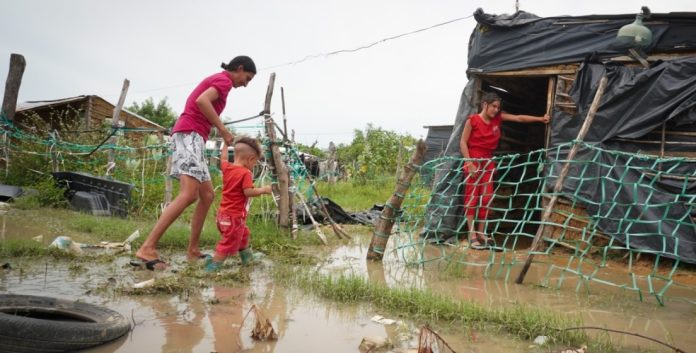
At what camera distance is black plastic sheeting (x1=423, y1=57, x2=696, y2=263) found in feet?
17.7

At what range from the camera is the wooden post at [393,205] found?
5137 mm

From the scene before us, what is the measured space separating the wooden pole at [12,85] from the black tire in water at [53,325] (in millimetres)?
7882

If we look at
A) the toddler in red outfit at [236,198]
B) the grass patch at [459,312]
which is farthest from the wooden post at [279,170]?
the grass patch at [459,312]

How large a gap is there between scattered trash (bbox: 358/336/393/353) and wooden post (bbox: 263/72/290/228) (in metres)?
3.76

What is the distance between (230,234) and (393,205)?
1.62 m

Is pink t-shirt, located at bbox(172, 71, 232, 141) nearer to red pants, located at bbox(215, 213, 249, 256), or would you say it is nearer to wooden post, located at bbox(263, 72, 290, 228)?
red pants, located at bbox(215, 213, 249, 256)

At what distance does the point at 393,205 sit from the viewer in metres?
5.23

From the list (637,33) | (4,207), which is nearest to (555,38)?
(637,33)

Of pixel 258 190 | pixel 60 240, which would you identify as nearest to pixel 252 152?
pixel 258 190

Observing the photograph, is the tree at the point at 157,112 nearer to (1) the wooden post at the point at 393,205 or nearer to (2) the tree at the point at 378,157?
(2) the tree at the point at 378,157

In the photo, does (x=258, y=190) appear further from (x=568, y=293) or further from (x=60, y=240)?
(x=568, y=293)

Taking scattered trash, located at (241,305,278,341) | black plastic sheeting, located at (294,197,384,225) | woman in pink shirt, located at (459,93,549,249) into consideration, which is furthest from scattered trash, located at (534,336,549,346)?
black plastic sheeting, located at (294,197,384,225)

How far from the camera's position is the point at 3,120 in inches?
361

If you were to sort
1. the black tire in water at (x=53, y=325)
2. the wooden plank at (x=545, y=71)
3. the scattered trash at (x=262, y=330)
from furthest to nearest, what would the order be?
1. the wooden plank at (x=545, y=71)
2. the scattered trash at (x=262, y=330)
3. the black tire in water at (x=53, y=325)
